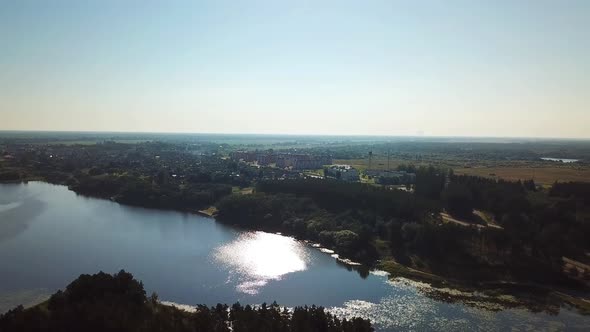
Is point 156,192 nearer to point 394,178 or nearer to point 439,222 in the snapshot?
point 394,178

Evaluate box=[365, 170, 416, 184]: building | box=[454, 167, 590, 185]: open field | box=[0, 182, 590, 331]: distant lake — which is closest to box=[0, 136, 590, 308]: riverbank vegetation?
box=[0, 182, 590, 331]: distant lake

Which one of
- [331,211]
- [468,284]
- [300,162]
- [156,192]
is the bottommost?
[468,284]

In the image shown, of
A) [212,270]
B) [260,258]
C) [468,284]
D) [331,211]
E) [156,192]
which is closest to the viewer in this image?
[468,284]

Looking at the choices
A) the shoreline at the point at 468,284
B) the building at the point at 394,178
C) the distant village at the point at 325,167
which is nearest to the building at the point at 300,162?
the distant village at the point at 325,167

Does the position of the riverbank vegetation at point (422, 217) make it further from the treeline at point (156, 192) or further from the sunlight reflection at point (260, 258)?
the sunlight reflection at point (260, 258)

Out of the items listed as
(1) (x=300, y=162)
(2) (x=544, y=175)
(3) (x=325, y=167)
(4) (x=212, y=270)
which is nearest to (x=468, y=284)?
(4) (x=212, y=270)

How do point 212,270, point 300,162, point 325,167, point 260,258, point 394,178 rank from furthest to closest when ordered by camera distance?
point 300,162 → point 325,167 → point 394,178 → point 260,258 → point 212,270

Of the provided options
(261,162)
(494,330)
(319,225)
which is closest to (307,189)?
(319,225)
